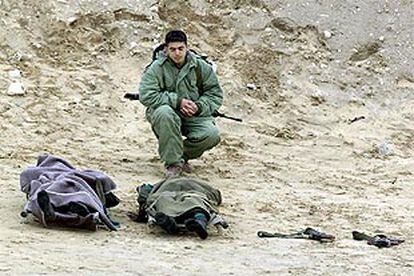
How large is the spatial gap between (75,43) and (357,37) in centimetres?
353

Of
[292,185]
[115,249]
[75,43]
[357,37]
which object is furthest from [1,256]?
[357,37]

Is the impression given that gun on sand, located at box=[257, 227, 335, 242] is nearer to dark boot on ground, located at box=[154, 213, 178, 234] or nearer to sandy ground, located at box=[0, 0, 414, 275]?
sandy ground, located at box=[0, 0, 414, 275]

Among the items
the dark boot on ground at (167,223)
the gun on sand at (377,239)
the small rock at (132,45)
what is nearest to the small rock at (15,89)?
the small rock at (132,45)

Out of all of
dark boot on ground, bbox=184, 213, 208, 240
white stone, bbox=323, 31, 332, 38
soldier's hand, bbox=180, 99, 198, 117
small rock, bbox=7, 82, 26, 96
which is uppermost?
white stone, bbox=323, 31, 332, 38

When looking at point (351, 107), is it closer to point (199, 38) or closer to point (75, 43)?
point (199, 38)

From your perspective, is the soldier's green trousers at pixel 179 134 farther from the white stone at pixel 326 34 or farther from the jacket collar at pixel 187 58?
the white stone at pixel 326 34

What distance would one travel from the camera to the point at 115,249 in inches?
223

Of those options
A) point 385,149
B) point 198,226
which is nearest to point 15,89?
point 385,149

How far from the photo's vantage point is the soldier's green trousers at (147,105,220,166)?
784 centimetres

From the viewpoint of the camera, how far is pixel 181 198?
20.9ft

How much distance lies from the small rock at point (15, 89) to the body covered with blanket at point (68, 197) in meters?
3.23

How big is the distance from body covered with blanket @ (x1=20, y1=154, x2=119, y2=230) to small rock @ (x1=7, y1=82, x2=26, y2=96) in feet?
10.6

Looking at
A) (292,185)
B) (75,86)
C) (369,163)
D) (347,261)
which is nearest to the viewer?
(347,261)

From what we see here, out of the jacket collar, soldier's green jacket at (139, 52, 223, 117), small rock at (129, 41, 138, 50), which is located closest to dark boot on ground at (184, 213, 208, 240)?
soldier's green jacket at (139, 52, 223, 117)
